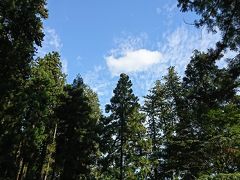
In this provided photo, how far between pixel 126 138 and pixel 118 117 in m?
2.67

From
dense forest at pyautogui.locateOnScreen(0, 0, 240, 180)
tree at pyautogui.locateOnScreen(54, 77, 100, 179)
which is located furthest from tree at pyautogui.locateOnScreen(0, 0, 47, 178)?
tree at pyautogui.locateOnScreen(54, 77, 100, 179)

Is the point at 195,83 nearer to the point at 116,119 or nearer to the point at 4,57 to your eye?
the point at 116,119

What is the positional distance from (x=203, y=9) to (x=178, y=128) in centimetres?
2170

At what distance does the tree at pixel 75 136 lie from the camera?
39969 millimetres

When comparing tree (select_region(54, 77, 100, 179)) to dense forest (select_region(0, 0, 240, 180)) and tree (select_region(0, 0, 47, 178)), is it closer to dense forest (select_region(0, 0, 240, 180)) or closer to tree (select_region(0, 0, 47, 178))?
dense forest (select_region(0, 0, 240, 180))

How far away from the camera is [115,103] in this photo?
42.6 metres

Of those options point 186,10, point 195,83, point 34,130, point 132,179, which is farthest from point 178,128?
point 186,10

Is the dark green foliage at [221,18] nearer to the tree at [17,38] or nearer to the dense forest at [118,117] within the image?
the dense forest at [118,117]

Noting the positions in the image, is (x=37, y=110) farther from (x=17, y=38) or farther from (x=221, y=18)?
(x=221, y=18)

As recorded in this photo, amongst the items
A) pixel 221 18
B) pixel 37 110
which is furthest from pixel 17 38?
pixel 221 18

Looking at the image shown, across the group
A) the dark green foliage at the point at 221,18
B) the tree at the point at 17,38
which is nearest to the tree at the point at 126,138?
the tree at the point at 17,38

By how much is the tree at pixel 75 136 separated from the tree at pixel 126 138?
2485mm

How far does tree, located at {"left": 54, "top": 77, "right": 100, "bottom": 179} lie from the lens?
131ft

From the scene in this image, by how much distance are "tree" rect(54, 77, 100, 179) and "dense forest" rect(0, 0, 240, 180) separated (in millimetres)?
113
